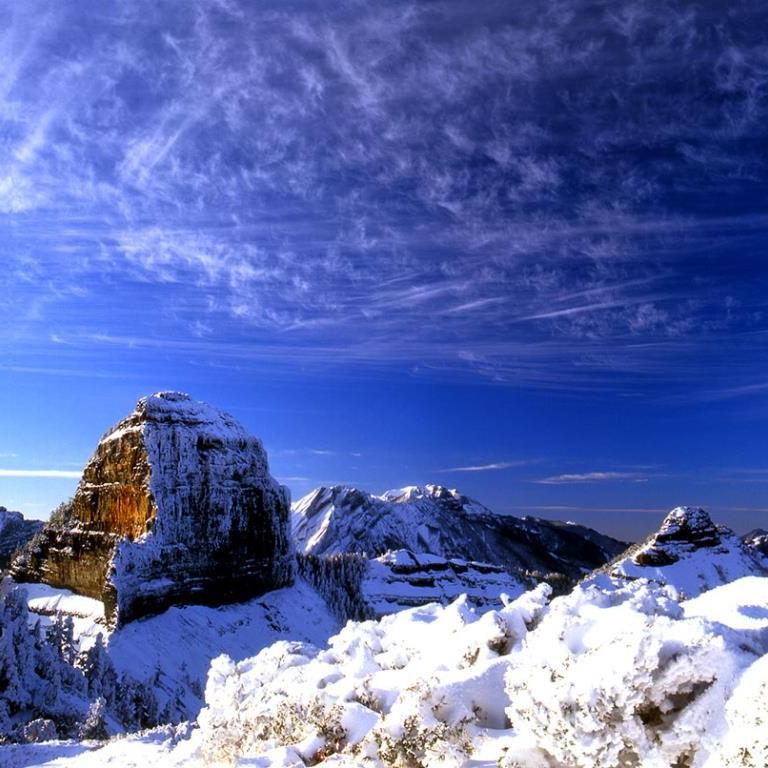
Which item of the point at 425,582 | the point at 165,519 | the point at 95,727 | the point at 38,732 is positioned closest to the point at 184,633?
the point at 165,519

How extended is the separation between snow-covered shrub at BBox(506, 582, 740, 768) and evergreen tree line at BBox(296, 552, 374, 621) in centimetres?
8653

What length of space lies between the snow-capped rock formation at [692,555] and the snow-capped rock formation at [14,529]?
423 feet

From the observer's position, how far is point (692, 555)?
14975 cm

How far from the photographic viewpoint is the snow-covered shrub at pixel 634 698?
625 centimetres

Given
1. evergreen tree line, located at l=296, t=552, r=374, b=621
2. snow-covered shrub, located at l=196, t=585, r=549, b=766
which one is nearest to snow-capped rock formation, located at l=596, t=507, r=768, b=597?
evergreen tree line, located at l=296, t=552, r=374, b=621

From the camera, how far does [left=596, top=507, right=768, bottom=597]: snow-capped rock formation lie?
463 ft

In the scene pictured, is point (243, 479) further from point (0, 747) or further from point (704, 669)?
point (704, 669)

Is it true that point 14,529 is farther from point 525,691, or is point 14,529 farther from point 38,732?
point 525,691

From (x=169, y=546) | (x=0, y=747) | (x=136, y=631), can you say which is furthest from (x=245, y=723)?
(x=169, y=546)

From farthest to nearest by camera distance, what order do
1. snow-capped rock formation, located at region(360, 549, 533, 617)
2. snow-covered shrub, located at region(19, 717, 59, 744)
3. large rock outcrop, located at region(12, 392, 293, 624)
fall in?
snow-capped rock formation, located at region(360, 549, 533, 617)
large rock outcrop, located at region(12, 392, 293, 624)
snow-covered shrub, located at region(19, 717, 59, 744)

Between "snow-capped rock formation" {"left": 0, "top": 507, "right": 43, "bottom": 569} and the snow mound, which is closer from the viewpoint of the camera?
the snow mound

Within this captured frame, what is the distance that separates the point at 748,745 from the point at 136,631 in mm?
57201

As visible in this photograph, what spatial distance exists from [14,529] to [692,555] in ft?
529

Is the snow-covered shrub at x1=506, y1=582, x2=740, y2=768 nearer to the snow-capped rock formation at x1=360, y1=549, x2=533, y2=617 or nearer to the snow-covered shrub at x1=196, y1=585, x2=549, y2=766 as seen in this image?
the snow-covered shrub at x1=196, y1=585, x2=549, y2=766
